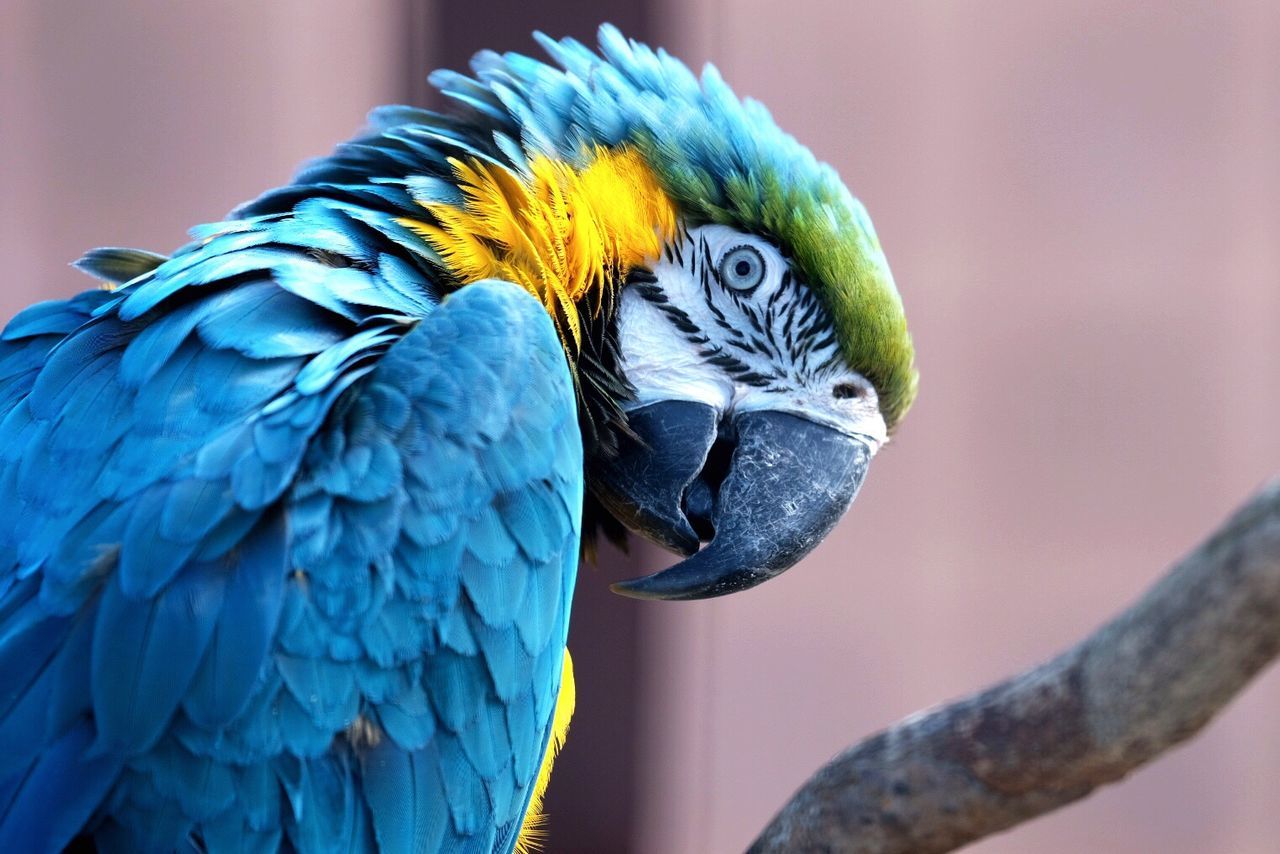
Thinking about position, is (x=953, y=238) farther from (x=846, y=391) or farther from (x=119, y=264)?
(x=119, y=264)

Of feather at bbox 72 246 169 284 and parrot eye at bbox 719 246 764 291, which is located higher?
parrot eye at bbox 719 246 764 291

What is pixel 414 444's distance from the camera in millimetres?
1119

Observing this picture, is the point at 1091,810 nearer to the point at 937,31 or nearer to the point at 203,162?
the point at 937,31

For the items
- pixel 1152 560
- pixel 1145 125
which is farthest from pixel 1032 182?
pixel 1152 560

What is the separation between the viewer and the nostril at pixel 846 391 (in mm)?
1460

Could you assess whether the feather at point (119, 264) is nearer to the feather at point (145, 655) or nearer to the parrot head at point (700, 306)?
the parrot head at point (700, 306)

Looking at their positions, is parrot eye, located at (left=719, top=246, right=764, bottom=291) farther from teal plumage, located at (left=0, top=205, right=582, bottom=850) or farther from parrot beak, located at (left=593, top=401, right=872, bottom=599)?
teal plumage, located at (left=0, top=205, right=582, bottom=850)

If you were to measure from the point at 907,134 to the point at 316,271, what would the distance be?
8.28 feet

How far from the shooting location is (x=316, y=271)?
1.23m

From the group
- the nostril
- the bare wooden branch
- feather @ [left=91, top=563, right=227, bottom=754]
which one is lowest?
feather @ [left=91, top=563, right=227, bottom=754]

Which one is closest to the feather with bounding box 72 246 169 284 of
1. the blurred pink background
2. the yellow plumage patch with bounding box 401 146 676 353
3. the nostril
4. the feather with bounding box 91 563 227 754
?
the yellow plumage patch with bounding box 401 146 676 353

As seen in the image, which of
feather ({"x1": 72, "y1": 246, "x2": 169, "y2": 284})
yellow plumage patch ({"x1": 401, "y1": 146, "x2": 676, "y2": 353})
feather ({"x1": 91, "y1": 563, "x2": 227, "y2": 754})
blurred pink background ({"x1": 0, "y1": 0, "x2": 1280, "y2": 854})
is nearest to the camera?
feather ({"x1": 91, "y1": 563, "x2": 227, "y2": 754})

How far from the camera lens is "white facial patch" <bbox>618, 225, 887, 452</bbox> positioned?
1.45 m

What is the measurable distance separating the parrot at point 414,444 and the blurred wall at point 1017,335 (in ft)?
6.65
